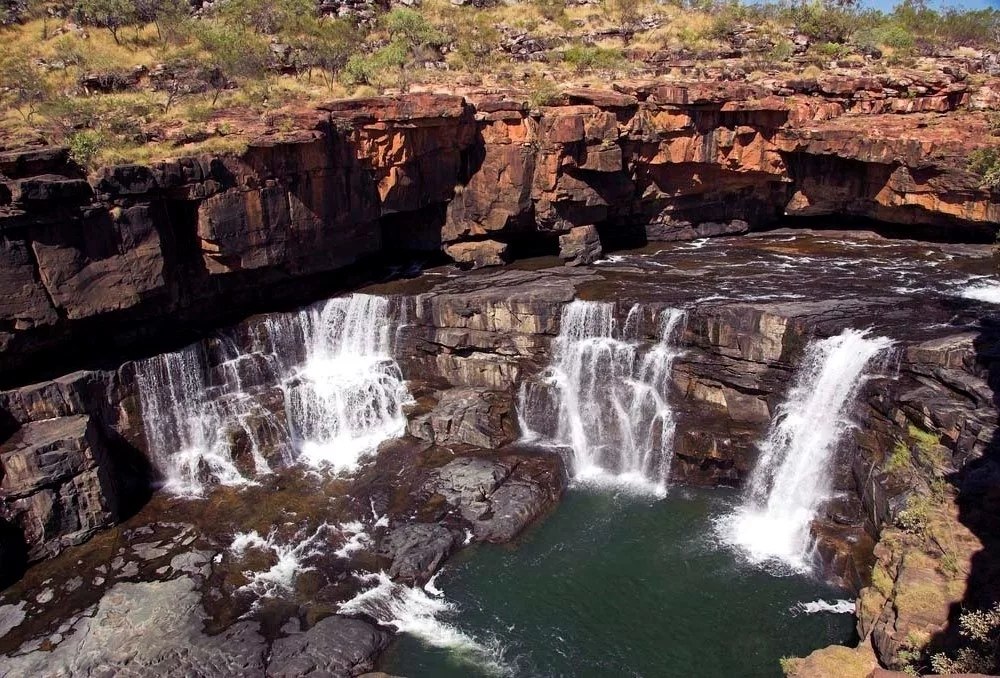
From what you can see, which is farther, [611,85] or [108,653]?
[611,85]

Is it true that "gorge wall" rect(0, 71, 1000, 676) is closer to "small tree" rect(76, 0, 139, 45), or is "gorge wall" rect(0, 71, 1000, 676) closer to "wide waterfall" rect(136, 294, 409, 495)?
"wide waterfall" rect(136, 294, 409, 495)

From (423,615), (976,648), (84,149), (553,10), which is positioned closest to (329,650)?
(423,615)

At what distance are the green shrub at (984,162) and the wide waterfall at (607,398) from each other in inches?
439

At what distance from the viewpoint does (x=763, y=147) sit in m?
27.9

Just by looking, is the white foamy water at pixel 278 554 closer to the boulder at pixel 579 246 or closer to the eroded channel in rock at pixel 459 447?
the eroded channel in rock at pixel 459 447

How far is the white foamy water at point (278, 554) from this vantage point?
1631 centimetres

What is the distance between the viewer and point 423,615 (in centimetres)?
1551

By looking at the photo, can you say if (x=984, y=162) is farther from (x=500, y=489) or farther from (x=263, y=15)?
(x=263, y=15)

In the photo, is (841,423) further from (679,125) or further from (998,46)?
(998,46)

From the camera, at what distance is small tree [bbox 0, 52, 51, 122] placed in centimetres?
2291

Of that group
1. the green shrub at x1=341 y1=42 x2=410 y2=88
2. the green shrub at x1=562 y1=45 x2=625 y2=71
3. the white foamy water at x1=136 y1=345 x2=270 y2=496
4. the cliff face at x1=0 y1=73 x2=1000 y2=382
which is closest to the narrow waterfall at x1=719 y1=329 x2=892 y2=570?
the cliff face at x1=0 y1=73 x2=1000 y2=382

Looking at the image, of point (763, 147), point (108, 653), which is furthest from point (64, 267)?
point (763, 147)

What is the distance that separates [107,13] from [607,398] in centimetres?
2939

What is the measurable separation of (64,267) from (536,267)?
15.5m
